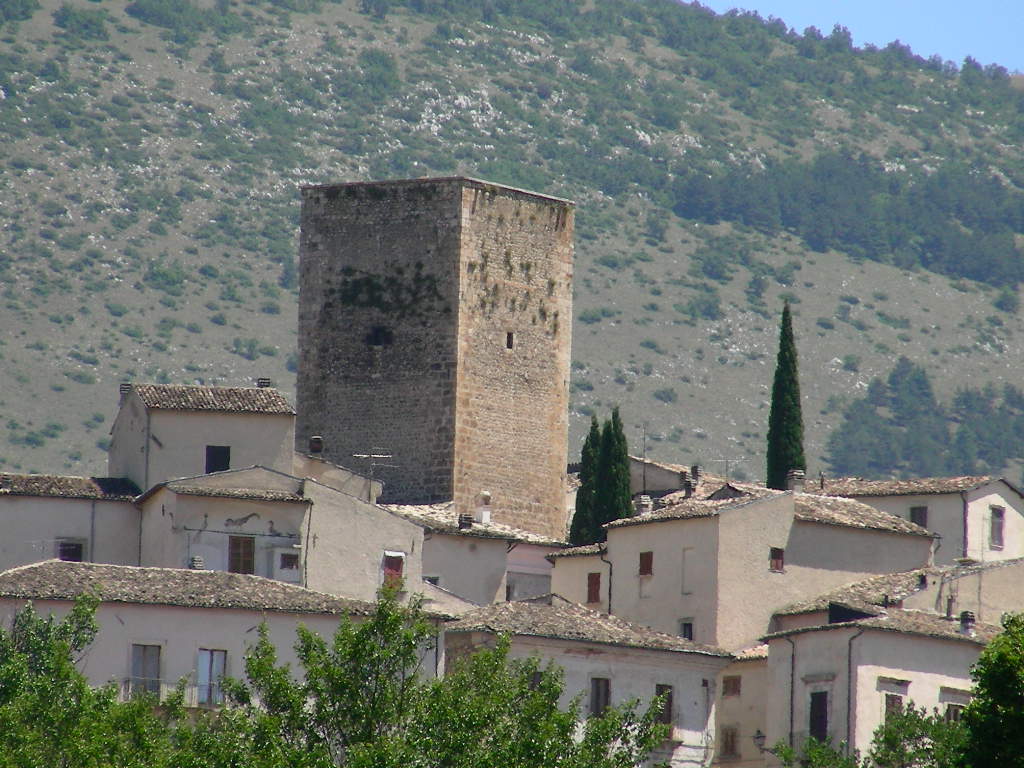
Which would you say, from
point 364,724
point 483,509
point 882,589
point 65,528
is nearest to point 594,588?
point 483,509

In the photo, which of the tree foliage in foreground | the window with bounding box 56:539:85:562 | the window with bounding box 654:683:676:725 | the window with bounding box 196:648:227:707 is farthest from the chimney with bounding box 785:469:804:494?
the tree foliage in foreground

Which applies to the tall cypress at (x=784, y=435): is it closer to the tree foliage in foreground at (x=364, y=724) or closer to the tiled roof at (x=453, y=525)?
the tiled roof at (x=453, y=525)

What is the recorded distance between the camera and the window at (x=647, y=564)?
6706cm

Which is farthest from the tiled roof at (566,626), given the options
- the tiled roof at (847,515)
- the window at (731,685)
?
the tiled roof at (847,515)

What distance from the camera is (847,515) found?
68.4 m

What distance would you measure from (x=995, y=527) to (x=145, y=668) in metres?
26.1

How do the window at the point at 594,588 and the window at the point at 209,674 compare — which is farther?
the window at the point at 594,588

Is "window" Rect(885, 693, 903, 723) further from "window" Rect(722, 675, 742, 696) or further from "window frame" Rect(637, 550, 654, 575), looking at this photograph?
"window frame" Rect(637, 550, 654, 575)

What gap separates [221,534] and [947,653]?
586 inches

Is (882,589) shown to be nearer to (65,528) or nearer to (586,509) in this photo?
(586,509)

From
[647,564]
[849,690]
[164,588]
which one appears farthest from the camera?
[647,564]

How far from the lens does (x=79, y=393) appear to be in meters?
150

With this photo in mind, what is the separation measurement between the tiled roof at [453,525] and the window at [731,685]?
30.0 ft

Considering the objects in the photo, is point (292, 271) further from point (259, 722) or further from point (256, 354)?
point (259, 722)
